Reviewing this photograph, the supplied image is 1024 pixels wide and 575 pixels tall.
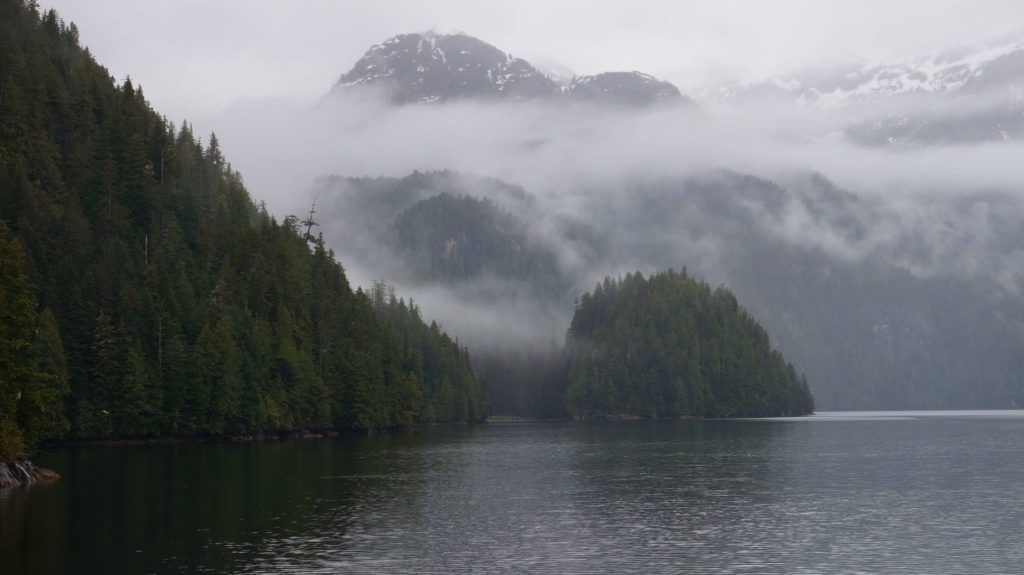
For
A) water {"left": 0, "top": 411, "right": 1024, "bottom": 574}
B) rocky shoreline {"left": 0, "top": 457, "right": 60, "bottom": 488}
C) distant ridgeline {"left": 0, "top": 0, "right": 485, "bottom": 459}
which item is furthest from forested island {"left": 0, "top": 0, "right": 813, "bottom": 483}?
rocky shoreline {"left": 0, "top": 457, "right": 60, "bottom": 488}

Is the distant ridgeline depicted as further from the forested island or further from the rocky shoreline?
the rocky shoreline

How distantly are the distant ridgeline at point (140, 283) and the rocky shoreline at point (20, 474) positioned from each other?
1843 centimetres

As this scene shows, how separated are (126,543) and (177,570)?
364 inches

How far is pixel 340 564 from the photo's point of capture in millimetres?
54594

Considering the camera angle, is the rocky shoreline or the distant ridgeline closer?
the rocky shoreline

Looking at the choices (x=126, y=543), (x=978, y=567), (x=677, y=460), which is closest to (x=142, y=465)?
(x=126, y=543)

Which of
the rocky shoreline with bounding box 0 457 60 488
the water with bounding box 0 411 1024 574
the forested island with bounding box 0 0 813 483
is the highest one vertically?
the forested island with bounding box 0 0 813 483

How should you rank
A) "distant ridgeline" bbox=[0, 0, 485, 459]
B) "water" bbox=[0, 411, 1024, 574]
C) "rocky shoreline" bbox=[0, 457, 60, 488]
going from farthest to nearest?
1. "distant ridgeline" bbox=[0, 0, 485, 459]
2. "rocky shoreline" bbox=[0, 457, 60, 488]
3. "water" bbox=[0, 411, 1024, 574]

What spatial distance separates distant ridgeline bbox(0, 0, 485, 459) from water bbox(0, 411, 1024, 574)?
15123 millimetres

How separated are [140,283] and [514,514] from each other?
100035mm

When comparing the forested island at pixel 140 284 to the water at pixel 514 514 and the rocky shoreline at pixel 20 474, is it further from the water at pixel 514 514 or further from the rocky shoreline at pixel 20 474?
the rocky shoreline at pixel 20 474

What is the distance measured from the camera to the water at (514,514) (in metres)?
55.4

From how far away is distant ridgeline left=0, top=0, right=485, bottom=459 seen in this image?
14262 centimetres

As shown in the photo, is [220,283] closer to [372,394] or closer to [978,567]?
[372,394]
